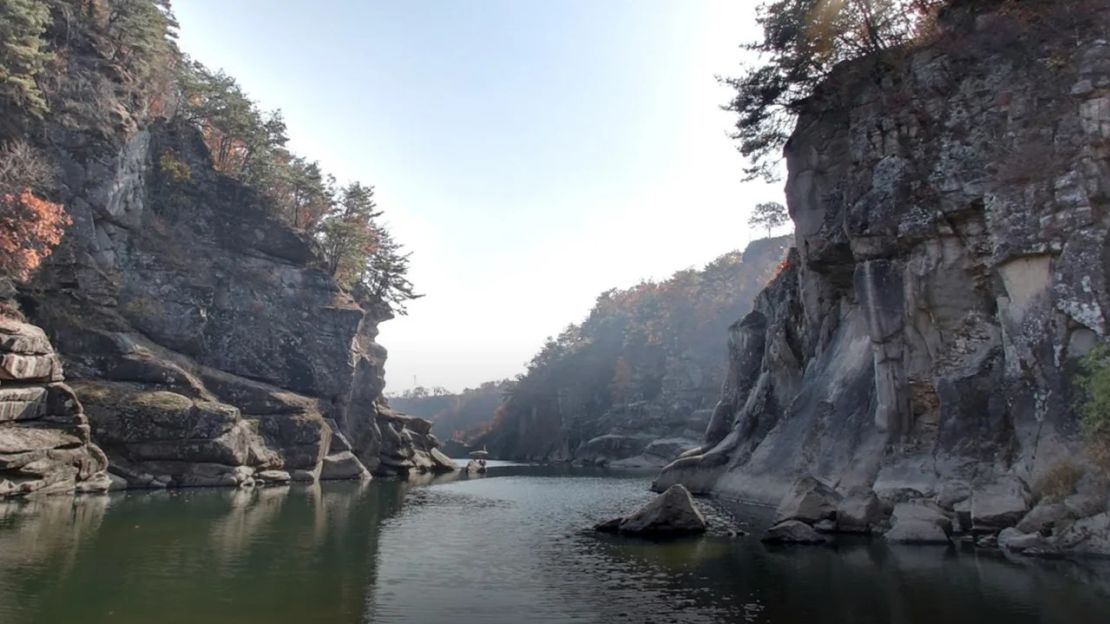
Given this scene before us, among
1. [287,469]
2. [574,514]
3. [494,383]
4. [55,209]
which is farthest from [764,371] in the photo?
[494,383]

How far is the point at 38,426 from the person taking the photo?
1347 inches

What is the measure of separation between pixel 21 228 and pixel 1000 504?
44.7 meters

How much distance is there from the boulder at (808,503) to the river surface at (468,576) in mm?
2169

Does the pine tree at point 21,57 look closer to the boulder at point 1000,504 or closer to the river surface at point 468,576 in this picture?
the river surface at point 468,576

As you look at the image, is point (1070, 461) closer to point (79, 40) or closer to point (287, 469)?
point (287, 469)

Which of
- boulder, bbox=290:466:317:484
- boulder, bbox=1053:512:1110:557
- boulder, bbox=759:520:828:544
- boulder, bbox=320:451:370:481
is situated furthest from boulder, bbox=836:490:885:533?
boulder, bbox=320:451:370:481

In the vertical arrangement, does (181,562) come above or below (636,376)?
below

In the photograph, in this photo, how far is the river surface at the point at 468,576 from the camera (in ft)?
45.8

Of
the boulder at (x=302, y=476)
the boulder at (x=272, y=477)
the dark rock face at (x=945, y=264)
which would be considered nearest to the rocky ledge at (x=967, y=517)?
the dark rock face at (x=945, y=264)

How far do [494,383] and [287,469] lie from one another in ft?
460

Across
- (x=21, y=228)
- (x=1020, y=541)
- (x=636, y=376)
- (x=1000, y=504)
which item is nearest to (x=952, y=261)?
(x=1000, y=504)

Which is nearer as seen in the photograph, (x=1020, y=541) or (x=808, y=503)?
(x=1020, y=541)

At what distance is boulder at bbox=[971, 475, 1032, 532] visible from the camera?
2181cm

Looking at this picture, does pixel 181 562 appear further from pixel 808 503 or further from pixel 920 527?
pixel 920 527
